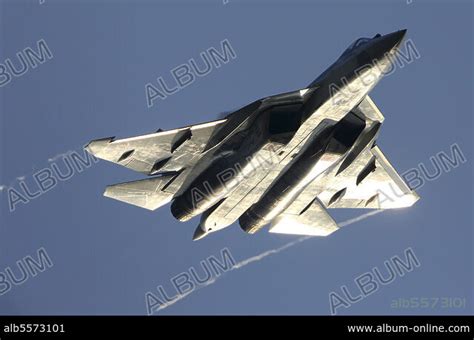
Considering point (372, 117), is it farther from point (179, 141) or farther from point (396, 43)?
point (179, 141)

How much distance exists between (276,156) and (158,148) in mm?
5341

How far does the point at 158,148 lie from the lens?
32.9 m

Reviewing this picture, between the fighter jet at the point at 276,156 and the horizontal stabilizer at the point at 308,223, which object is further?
the horizontal stabilizer at the point at 308,223

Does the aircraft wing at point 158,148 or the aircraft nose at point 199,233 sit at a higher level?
the aircraft wing at point 158,148

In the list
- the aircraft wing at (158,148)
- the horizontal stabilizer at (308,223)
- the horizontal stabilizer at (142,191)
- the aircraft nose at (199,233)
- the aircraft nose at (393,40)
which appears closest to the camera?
the aircraft nose at (393,40)

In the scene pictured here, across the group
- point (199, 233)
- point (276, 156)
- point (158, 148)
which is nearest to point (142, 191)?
point (158, 148)

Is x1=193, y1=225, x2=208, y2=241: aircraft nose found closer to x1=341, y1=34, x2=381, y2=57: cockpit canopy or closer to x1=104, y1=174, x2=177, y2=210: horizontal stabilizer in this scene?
x1=104, y1=174, x2=177, y2=210: horizontal stabilizer

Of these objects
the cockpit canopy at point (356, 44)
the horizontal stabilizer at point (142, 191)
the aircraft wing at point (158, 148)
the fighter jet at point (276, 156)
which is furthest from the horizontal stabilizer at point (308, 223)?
the cockpit canopy at point (356, 44)

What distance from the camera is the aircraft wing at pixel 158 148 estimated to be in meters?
32.0

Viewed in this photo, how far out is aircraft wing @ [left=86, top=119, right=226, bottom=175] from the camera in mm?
31984

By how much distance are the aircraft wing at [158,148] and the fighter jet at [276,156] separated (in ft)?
0.15

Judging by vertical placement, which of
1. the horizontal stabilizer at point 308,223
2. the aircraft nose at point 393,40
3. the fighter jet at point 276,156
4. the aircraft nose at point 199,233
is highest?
the aircraft nose at point 393,40

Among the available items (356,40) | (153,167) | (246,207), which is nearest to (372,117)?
(356,40)

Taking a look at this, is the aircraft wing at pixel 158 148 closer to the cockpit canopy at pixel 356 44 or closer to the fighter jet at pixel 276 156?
the fighter jet at pixel 276 156
